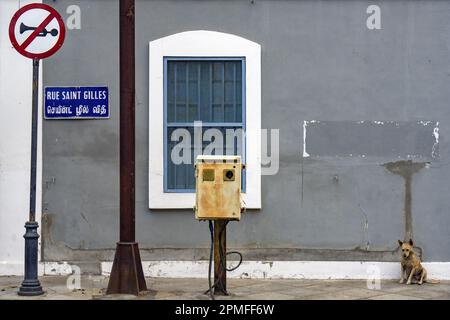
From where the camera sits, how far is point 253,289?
970 centimetres

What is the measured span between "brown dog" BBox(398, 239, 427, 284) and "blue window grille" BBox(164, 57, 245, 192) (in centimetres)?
269

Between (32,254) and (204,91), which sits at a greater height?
(204,91)

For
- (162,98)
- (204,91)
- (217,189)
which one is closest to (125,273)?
(217,189)

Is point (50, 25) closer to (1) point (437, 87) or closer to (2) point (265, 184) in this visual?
(2) point (265, 184)

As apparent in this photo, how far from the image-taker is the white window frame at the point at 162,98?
10.5m

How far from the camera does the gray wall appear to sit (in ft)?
34.6

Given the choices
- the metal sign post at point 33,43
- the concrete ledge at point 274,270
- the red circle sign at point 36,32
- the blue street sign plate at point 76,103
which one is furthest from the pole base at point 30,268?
the red circle sign at point 36,32

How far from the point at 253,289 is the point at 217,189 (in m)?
1.74

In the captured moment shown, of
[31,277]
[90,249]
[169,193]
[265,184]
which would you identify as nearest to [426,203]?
[265,184]

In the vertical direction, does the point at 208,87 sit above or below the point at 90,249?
above

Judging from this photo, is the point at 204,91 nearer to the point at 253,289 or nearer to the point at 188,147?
the point at 188,147
